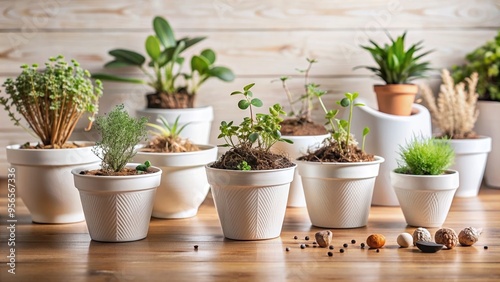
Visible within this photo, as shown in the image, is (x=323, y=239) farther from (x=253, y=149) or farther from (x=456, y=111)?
(x=456, y=111)

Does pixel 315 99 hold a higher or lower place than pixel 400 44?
lower

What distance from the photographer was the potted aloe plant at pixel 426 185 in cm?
234

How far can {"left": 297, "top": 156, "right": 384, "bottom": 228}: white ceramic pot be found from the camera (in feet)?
7.66

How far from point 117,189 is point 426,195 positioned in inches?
37.6

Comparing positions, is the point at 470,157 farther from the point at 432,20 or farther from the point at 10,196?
the point at 10,196

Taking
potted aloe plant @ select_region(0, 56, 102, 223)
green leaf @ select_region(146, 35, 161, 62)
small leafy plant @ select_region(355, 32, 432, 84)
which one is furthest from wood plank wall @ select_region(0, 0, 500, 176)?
potted aloe plant @ select_region(0, 56, 102, 223)

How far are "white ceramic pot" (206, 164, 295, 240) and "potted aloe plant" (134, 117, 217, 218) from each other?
280 millimetres

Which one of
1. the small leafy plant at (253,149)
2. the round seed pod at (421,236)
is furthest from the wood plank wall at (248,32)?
the round seed pod at (421,236)

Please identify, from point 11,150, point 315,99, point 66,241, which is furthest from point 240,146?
point 315,99

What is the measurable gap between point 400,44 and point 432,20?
0.56 metres

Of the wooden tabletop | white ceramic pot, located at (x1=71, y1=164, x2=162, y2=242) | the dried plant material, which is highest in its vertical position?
the dried plant material

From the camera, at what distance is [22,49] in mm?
3248

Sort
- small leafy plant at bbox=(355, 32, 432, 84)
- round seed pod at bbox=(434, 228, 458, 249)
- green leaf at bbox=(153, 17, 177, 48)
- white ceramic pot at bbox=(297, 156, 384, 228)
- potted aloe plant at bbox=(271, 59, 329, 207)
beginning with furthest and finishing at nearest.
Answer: green leaf at bbox=(153, 17, 177, 48), small leafy plant at bbox=(355, 32, 432, 84), potted aloe plant at bbox=(271, 59, 329, 207), white ceramic pot at bbox=(297, 156, 384, 228), round seed pod at bbox=(434, 228, 458, 249)

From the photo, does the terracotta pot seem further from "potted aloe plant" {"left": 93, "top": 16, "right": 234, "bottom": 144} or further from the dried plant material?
"potted aloe plant" {"left": 93, "top": 16, "right": 234, "bottom": 144}
